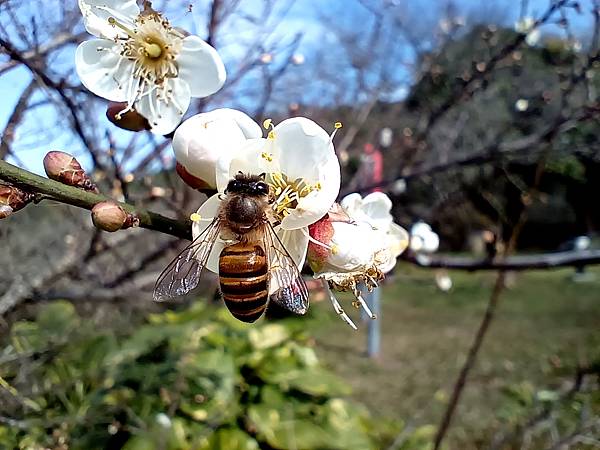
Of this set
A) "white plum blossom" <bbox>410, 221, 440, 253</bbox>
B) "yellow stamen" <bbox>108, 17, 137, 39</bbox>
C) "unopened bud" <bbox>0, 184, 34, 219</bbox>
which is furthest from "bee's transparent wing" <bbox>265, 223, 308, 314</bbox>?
"white plum blossom" <bbox>410, 221, 440, 253</bbox>

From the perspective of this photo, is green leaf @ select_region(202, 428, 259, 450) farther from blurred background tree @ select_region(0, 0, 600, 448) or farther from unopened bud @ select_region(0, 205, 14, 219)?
unopened bud @ select_region(0, 205, 14, 219)

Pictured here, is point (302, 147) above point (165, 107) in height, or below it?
above

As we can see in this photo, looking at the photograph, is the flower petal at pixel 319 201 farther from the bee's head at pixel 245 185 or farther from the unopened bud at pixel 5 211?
the unopened bud at pixel 5 211

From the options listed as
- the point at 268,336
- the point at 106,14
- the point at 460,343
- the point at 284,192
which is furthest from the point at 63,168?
the point at 460,343

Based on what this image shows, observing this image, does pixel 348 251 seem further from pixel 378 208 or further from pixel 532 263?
pixel 532 263

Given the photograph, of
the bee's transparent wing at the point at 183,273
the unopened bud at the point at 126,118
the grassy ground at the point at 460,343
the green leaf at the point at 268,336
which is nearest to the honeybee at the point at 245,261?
the bee's transparent wing at the point at 183,273

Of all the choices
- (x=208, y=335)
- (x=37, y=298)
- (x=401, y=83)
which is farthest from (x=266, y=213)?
(x=401, y=83)
